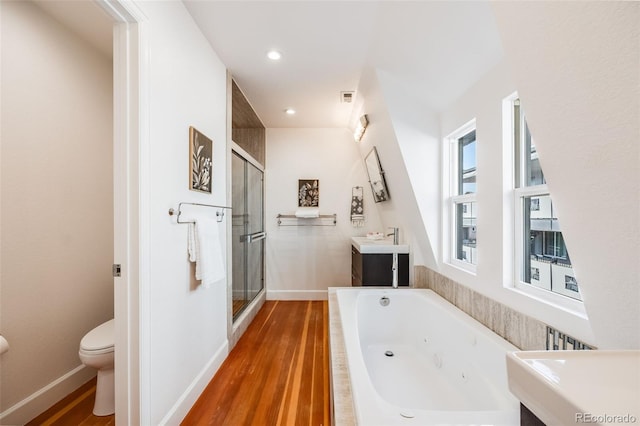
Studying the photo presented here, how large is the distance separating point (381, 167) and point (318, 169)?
47.9 inches

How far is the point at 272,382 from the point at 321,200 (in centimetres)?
255

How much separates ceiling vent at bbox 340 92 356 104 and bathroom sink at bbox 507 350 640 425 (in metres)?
2.90

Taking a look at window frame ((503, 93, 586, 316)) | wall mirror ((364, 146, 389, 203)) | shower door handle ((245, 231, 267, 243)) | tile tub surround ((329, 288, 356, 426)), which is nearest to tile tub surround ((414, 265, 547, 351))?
window frame ((503, 93, 586, 316))

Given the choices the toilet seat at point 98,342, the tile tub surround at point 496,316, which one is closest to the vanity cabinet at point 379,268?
the tile tub surround at point 496,316

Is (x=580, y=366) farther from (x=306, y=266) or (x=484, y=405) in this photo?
(x=306, y=266)

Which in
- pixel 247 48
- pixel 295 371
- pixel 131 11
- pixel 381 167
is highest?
pixel 247 48

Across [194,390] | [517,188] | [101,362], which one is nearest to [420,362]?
[517,188]

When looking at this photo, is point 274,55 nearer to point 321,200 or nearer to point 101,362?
point 321,200

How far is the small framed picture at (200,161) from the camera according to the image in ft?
5.90

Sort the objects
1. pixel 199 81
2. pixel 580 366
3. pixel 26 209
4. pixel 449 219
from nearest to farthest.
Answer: pixel 580 366, pixel 26 209, pixel 199 81, pixel 449 219

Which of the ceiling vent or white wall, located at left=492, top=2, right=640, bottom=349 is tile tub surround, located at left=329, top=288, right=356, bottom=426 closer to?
white wall, located at left=492, top=2, right=640, bottom=349

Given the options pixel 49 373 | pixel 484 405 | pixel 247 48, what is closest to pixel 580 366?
pixel 484 405

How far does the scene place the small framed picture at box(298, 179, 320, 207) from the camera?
4102 mm

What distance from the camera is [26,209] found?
1.67m
